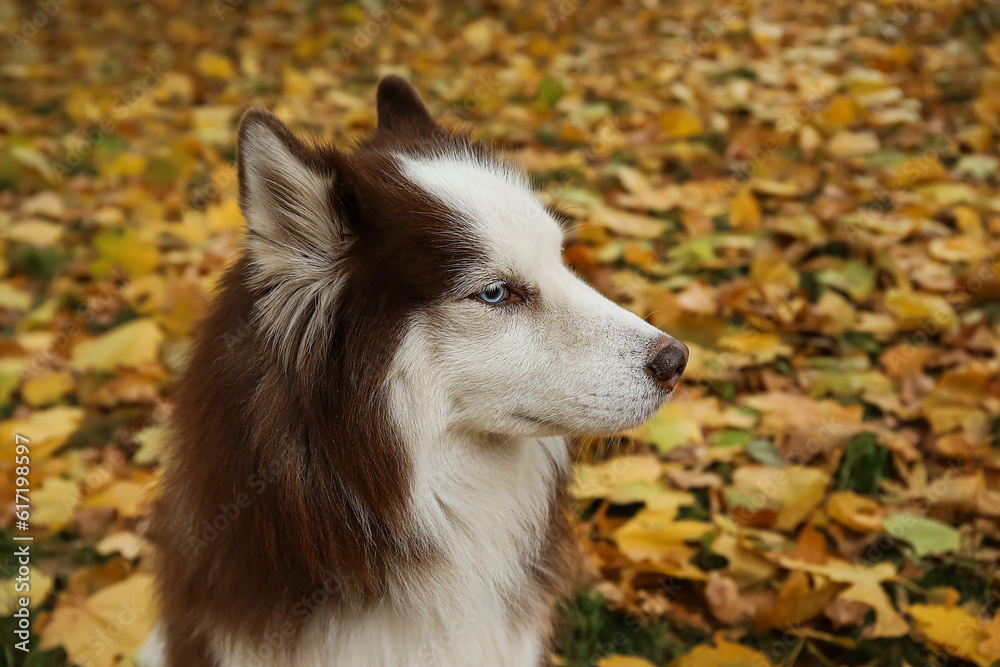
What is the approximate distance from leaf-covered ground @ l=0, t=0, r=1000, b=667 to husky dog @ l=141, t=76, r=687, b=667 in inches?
27.4

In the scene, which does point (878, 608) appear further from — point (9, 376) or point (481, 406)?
point (9, 376)

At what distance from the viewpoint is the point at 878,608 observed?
2.35 m

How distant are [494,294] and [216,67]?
5.88 m

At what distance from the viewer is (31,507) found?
3045 mm

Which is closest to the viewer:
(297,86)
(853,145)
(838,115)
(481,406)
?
(481,406)

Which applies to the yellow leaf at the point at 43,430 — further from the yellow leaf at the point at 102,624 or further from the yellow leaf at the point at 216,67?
the yellow leaf at the point at 216,67

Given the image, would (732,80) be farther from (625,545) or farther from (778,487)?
(625,545)

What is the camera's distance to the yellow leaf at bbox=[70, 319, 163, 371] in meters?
3.63

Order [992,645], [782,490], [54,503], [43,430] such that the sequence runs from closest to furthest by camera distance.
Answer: [992,645], [782,490], [54,503], [43,430]

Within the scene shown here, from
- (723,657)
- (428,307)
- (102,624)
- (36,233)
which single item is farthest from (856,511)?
(36,233)

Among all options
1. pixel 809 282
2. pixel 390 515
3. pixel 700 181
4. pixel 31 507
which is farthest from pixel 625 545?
pixel 700 181

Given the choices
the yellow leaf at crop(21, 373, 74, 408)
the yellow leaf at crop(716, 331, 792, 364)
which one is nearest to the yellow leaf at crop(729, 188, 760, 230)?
the yellow leaf at crop(716, 331, 792, 364)

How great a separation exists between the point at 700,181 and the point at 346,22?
4.69 metres

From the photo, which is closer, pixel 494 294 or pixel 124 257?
pixel 494 294
